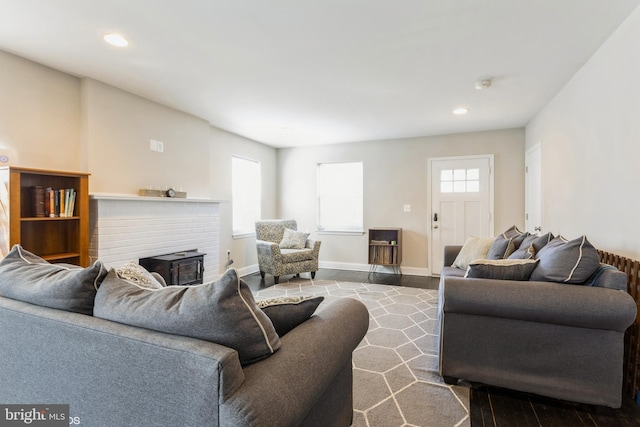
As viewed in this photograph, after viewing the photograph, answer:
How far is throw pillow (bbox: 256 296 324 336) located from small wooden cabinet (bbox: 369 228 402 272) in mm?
4364

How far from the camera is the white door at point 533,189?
13.5 ft

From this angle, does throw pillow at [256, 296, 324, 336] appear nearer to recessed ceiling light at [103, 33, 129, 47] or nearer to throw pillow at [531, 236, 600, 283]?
throw pillow at [531, 236, 600, 283]

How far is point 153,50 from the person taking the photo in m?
2.58

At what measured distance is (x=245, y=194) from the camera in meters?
5.72

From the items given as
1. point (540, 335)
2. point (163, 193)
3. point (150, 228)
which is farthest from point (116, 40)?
point (540, 335)

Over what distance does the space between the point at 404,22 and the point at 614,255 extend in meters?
2.18

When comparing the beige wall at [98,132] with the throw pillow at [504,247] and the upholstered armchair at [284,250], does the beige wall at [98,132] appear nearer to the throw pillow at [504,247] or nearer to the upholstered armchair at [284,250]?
the upholstered armchair at [284,250]

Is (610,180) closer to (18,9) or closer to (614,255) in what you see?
(614,255)

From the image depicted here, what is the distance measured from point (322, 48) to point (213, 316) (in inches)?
90.3

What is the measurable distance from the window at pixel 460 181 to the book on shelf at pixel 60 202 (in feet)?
16.4

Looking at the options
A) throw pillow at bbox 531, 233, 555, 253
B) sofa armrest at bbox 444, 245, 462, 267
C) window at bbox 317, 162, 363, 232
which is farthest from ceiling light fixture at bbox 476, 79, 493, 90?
window at bbox 317, 162, 363, 232

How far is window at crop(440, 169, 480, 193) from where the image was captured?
525cm

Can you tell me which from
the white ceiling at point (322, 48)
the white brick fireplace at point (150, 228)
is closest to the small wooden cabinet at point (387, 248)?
the white ceiling at point (322, 48)

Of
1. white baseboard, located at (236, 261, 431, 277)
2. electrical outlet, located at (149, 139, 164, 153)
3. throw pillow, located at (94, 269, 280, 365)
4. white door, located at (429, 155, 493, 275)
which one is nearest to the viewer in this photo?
throw pillow, located at (94, 269, 280, 365)
